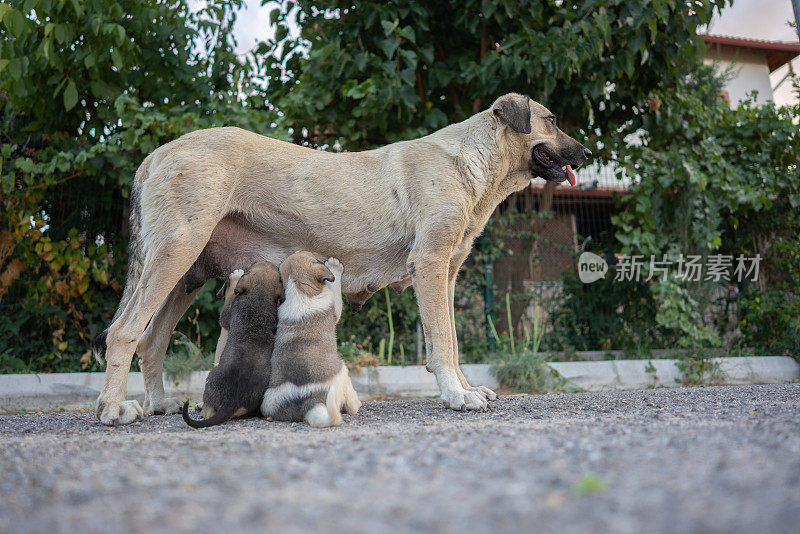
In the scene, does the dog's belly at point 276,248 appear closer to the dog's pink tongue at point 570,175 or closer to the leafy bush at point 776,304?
the dog's pink tongue at point 570,175

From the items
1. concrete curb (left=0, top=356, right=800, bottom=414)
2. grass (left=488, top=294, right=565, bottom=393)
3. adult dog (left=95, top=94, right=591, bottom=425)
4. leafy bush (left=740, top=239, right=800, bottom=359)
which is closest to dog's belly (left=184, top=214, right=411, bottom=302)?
adult dog (left=95, top=94, right=591, bottom=425)

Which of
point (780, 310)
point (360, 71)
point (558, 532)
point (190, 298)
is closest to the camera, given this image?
point (558, 532)

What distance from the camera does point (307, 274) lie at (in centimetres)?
369

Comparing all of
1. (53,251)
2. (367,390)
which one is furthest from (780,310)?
(53,251)

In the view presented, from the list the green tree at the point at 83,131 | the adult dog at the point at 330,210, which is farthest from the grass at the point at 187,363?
the adult dog at the point at 330,210

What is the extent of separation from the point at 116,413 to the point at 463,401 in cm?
207

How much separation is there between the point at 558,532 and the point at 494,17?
7.06 metres

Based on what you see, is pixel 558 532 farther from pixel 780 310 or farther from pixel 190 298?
pixel 780 310

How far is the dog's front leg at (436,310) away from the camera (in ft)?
12.6

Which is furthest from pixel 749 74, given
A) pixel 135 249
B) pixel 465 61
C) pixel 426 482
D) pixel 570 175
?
pixel 426 482

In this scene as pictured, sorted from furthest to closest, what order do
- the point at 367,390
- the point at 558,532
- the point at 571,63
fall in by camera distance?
the point at 571,63
the point at 367,390
the point at 558,532

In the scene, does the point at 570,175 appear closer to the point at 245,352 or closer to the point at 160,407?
the point at 245,352

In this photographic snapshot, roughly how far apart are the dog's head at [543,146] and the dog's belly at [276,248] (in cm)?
118

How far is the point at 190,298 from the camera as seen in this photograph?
14.7 ft
